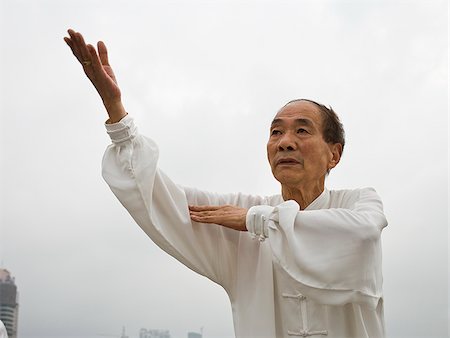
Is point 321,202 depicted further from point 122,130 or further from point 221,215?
point 122,130

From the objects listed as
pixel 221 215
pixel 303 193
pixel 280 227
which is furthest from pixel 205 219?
pixel 303 193

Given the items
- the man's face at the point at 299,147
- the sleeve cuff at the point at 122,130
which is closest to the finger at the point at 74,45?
the sleeve cuff at the point at 122,130

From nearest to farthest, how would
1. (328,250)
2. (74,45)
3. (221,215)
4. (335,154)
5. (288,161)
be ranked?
(328,250) → (74,45) → (221,215) → (288,161) → (335,154)

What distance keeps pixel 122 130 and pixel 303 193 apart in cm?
102

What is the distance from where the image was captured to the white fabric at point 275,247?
9.12 feet

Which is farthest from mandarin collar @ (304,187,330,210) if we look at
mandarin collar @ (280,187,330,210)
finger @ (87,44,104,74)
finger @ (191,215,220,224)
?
finger @ (87,44,104,74)

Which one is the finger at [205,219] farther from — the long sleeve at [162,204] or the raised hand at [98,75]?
the raised hand at [98,75]

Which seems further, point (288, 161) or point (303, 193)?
point (303, 193)

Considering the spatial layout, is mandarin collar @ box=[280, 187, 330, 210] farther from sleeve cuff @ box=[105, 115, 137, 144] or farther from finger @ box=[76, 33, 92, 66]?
finger @ box=[76, 33, 92, 66]

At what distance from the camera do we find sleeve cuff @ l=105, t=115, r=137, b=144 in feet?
9.86

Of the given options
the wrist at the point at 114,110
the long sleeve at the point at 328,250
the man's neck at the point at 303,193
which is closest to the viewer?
the long sleeve at the point at 328,250

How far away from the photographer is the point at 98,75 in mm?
2994

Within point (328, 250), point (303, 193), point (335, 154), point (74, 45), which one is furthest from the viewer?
point (335, 154)

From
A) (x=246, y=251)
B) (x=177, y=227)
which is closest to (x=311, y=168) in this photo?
(x=246, y=251)
